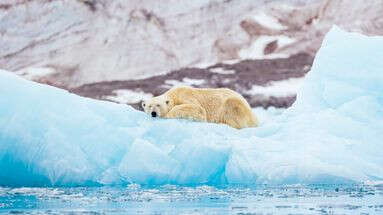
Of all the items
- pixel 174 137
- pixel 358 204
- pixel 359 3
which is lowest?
pixel 358 204

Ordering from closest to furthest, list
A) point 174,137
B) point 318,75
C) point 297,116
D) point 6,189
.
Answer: point 6,189 → point 174,137 → point 297,116 → point 318,75

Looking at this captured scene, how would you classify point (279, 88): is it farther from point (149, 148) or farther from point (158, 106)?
point (149, 148)

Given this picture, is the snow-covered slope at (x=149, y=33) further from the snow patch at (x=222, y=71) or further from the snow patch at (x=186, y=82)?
the snow patch at (x=186, y=82)

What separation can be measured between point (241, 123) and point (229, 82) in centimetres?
2014

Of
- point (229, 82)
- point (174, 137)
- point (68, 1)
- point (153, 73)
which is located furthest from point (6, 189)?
point (68, 1)

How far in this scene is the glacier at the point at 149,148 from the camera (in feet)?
30.5

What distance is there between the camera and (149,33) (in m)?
35.2

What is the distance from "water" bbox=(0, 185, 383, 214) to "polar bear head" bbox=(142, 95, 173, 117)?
5.27 feet

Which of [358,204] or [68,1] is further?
[68,1]

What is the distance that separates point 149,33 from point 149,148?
2601cm

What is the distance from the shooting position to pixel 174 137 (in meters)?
9.83

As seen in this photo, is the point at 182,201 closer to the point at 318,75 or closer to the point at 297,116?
the point at 297,116

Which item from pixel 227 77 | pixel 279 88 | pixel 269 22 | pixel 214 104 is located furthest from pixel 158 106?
pixel 269 22

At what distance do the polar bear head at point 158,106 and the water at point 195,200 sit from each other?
1.61 metres
